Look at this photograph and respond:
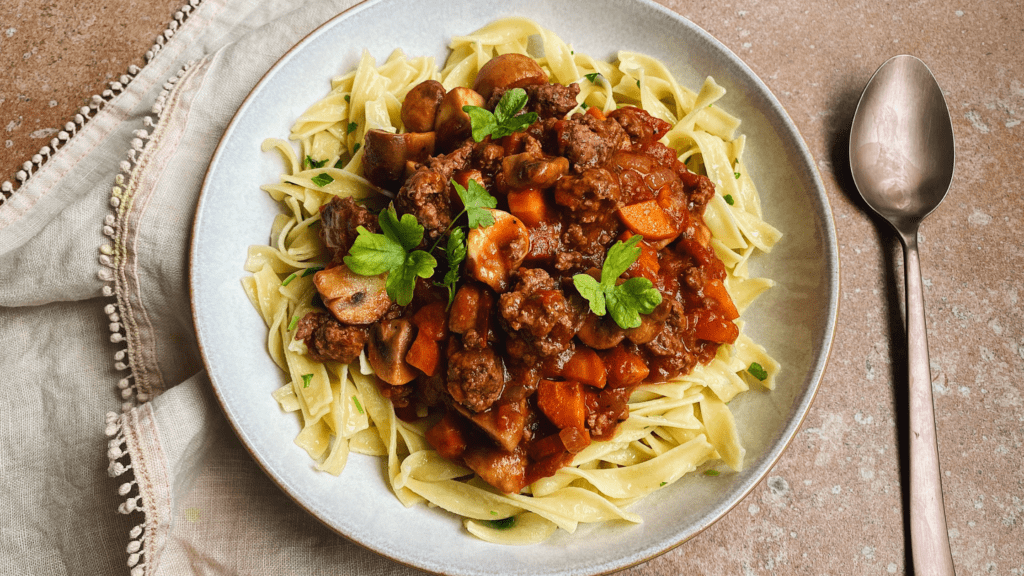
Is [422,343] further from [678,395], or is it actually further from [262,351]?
[678,395]

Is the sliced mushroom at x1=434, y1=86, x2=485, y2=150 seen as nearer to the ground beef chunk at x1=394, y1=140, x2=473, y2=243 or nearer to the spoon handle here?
the ground beef chunk at x1=394, y1=140, x2=473, y2=243

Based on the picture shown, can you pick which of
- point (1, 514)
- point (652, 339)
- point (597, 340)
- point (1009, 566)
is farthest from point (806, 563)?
point (1, 514)

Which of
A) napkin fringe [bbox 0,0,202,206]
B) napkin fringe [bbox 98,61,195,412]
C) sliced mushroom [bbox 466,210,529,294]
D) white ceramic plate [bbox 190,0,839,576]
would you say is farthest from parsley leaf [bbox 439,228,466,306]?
napkin fringe [bbox 0,0,202,206]

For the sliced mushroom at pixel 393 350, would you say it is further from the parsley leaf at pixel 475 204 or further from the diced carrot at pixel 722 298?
the diced carrot at pixel 722 298

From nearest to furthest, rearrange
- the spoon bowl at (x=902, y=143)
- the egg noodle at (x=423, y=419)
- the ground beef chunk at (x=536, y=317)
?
1. the ground beef chunk at (x=536, y=317)
2. the egg noodle at (x=423, y=419)
3. the spoon bowl at (x=902, y=143)

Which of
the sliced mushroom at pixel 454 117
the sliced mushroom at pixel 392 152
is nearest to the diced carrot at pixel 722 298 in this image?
the sliced mushroom at pixel 454 117

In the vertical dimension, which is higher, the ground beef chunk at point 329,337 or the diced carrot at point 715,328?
the ground beef chunk at point 329,337

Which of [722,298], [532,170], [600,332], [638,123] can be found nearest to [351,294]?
[532,170]
